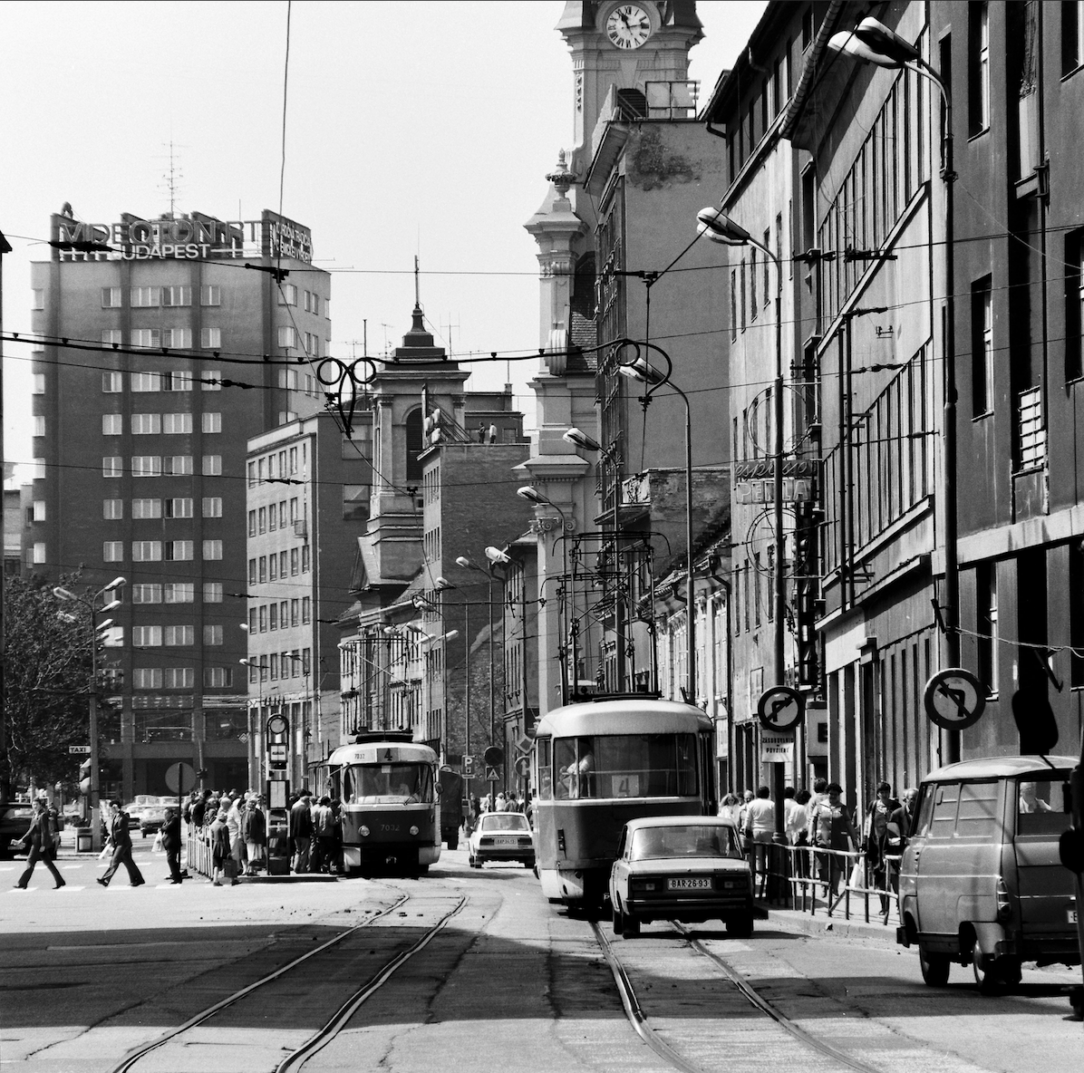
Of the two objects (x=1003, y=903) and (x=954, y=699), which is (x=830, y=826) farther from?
(x=1003, y=903)

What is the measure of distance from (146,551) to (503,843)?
120295 millimetres

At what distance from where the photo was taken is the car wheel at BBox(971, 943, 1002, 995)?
19594mm

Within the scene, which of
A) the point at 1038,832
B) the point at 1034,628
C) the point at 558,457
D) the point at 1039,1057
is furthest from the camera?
the point at 558,457

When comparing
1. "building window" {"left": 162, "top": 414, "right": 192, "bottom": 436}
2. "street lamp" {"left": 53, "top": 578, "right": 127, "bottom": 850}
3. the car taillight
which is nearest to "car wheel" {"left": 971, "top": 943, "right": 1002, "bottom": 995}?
the car taillight

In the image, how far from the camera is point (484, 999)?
20312 mm

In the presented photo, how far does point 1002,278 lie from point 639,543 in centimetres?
5819

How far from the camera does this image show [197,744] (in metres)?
176

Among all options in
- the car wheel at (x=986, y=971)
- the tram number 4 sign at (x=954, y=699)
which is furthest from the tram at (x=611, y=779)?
the car wheel at (x=986, y=971)

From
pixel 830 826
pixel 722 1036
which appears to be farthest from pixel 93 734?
pixel 722 1036

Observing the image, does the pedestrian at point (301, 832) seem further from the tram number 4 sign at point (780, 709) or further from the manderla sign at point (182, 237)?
the manderla sign at point (182, 237)

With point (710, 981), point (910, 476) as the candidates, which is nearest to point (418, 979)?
point (710, 981)

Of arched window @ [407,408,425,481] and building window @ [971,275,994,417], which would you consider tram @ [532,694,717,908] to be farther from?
arched window @ [407,408,425,481]

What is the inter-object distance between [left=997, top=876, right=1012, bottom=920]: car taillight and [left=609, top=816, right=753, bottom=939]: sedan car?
9218mm

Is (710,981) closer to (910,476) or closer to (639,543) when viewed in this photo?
(910,476)
